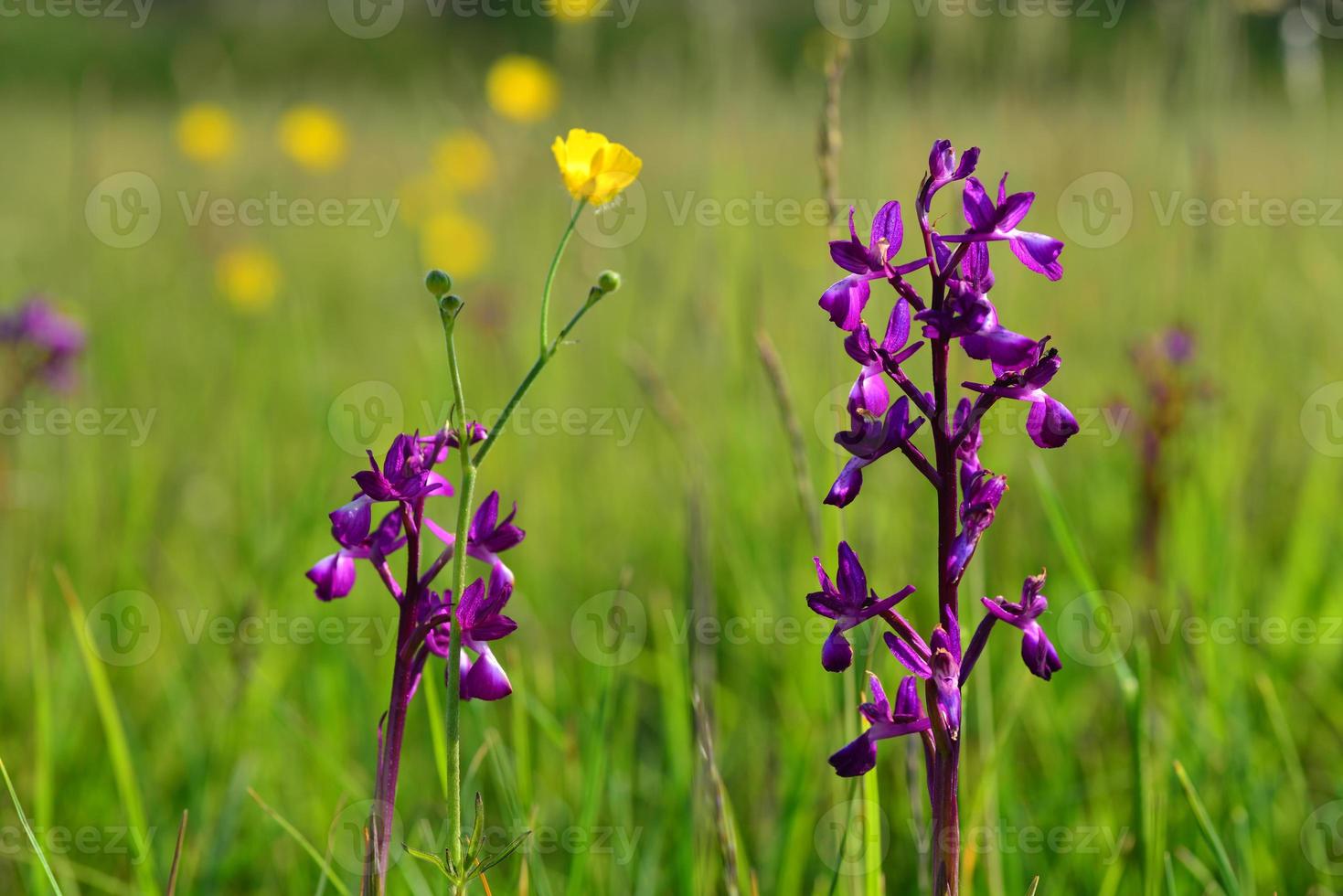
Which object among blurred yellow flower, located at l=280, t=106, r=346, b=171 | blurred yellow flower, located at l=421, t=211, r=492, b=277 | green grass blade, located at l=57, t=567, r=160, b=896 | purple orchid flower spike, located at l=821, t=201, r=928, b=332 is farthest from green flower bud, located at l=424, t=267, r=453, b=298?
blurred yellow flower, located at l=280, t=106, r=346, b=171

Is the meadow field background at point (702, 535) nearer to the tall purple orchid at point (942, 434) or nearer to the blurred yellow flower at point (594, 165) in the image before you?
the tall purple orchid at point (942, 434)

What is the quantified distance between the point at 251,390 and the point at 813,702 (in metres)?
3.26

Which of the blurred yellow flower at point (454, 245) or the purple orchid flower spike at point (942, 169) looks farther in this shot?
the blurred yellow flower at point (454, 245)

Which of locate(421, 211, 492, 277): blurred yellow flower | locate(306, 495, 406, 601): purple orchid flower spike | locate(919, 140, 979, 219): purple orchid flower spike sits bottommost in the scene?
locate(306, 495, 406, 601): purple orchid flower spike

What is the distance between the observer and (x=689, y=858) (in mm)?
Result: 1799

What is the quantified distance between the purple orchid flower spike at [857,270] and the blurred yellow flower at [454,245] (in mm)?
4937

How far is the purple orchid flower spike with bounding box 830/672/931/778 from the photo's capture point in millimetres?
1055

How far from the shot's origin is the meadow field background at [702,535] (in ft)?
6.38

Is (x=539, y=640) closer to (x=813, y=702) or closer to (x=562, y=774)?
(x=562, y=774)

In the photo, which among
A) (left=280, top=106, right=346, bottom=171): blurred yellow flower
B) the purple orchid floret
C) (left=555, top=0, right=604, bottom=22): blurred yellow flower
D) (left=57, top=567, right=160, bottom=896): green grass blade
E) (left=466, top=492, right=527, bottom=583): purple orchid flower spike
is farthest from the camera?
(left=280, top=106, right=346, bottom=171): blurred yellow flower

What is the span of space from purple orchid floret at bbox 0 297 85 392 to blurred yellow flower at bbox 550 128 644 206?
2401mm

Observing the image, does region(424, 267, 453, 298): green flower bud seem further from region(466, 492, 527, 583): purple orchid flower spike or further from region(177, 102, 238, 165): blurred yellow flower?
region(177, 102, 238, 165): blurred yellow flower

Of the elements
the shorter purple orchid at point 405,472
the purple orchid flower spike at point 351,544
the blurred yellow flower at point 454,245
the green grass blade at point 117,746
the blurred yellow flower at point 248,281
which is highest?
the blurred yellow flower at point 454,245

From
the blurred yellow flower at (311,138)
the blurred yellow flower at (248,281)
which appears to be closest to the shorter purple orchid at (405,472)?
the blurred yellow flower at (248,281)
